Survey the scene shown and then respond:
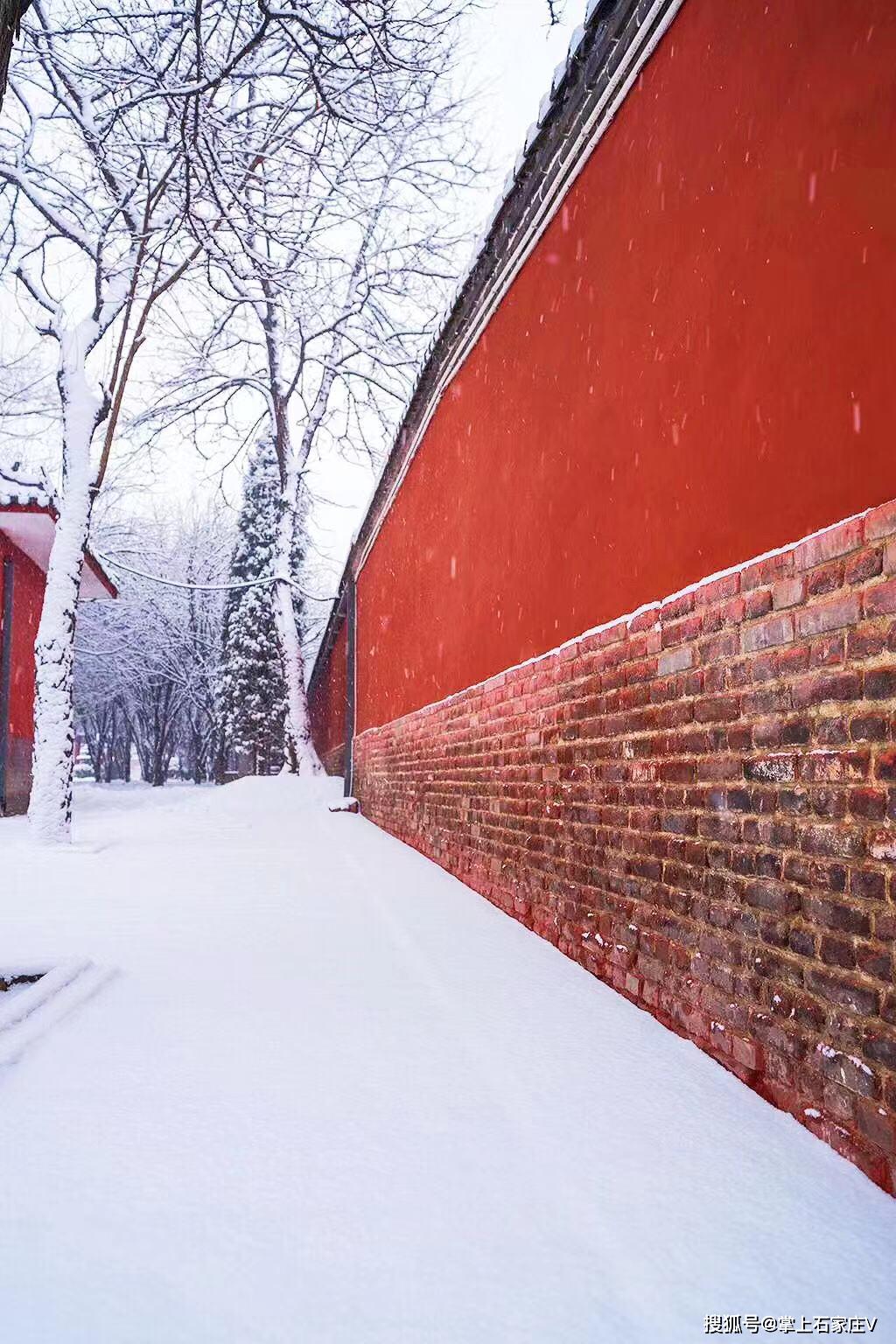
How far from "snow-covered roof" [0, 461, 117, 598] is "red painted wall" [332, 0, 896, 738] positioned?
7.17 meters

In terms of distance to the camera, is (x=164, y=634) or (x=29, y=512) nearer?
(x=29, y=512)

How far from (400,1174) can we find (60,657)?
283 inches

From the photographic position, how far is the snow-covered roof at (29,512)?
1019cm

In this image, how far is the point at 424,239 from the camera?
52.6 feet

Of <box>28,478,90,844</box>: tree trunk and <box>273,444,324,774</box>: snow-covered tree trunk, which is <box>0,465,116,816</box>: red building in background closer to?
<box>28,478,90,844</box>: tree trunk

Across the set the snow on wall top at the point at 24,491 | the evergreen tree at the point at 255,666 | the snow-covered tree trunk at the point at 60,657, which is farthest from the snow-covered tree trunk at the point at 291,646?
the evergreen tree at the point at 255,666

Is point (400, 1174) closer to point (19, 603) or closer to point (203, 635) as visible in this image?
point (19, 603)

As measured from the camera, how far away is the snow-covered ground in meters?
1.36

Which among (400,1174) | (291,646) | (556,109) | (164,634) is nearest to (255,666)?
(164,634)

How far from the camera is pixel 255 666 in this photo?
31.0 m

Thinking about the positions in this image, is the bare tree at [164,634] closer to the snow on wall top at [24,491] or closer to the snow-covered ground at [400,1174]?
the snow on wall top at [24,491]

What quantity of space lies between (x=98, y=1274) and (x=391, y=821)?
8.21 metres

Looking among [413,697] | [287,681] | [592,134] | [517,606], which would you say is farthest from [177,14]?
Result: [287,681]

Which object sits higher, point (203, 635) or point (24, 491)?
point (203, 635)
